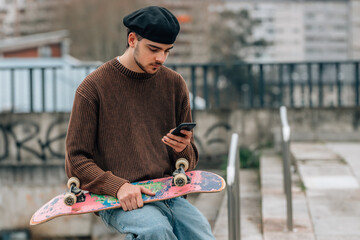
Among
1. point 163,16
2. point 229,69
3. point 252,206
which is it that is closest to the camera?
point 163,16

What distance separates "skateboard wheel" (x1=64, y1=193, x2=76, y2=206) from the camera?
2234mm

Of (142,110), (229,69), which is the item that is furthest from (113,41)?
(142,110)

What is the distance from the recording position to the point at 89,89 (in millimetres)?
2395

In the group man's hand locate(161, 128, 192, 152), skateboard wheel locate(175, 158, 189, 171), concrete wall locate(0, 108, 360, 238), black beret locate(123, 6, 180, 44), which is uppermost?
black beret locate(123, 6, 180, 44)

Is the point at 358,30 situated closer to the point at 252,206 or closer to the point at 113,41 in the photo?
the point at 113,41

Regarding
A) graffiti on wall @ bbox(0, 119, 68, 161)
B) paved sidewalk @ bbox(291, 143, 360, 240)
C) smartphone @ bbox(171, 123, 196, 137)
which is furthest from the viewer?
graffiti on wall @ bbox(0, 119, 68, 161)

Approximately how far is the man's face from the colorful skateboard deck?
55 centimetres

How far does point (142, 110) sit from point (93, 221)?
6.41 metres

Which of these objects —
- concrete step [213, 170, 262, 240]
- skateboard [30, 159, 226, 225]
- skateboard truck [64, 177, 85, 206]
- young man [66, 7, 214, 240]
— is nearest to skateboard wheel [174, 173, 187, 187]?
skateboard [30, 159, 226, 225]

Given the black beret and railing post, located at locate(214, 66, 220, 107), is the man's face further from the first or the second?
railing post, located at locate(214, 66, 220, 107)

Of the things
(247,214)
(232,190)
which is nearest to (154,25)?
(232,190)

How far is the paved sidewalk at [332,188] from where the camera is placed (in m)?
4.22

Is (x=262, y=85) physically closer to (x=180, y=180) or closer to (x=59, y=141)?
(x=59, y=141)

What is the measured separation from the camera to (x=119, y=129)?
2.42 meters
